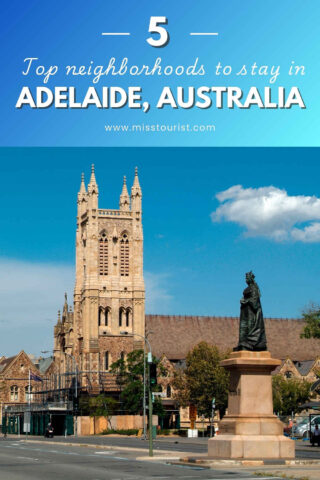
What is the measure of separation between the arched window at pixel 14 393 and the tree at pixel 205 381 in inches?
1471

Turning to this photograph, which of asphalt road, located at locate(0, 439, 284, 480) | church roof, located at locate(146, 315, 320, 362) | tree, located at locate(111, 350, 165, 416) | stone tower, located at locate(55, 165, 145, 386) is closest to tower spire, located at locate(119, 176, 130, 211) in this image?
stone tower, located at locate(55, 165, 145, 386)

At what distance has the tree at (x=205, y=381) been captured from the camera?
93500mm

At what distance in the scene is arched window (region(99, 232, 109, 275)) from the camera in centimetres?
12138

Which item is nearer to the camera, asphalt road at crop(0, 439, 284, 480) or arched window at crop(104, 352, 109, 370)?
asphalt road at crop(0, 439, 284, 480)

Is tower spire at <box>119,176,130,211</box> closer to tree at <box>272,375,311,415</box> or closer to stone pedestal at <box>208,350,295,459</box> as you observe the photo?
tree at <box>272,375,311,415</box>

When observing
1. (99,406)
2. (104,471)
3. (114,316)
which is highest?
(114,316)

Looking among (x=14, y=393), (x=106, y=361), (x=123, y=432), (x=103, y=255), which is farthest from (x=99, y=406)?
(x=14, y=393)

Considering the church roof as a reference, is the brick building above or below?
below

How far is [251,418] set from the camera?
94.8 ft

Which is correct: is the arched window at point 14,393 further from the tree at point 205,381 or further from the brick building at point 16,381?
the tree at point 205,381

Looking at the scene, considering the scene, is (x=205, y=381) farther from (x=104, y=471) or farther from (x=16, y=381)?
(x=104, y=471)

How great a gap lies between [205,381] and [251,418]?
6556 cm

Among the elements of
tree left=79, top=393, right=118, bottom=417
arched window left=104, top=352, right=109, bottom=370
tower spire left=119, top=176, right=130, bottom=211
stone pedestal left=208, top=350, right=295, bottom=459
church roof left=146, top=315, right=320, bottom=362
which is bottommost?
tree left=79, top=393, right=118, bottom=417

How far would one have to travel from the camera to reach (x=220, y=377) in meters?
93.0
